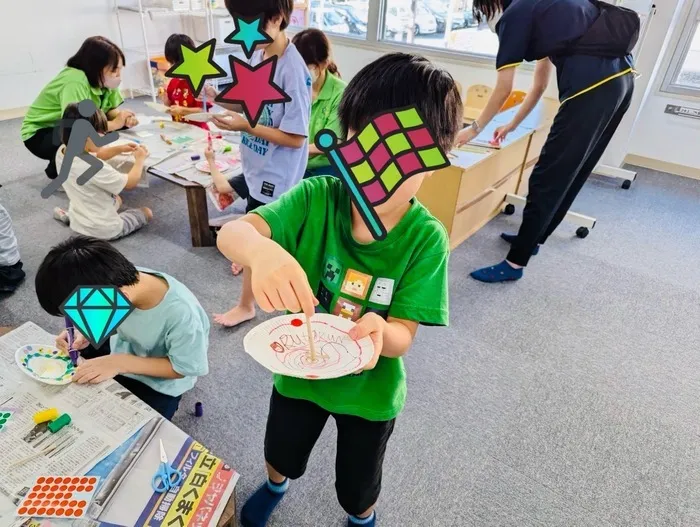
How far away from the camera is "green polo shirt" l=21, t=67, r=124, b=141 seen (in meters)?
1.93

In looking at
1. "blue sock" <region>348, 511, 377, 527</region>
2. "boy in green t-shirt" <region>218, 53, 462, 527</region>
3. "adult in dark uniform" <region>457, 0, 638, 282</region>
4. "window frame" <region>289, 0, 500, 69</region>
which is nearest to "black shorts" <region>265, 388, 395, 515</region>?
"boy in green t-shirt" <region>218, 53, 462, 527</region>

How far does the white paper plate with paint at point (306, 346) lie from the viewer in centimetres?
68

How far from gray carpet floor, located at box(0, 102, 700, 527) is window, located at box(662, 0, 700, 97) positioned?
154cm

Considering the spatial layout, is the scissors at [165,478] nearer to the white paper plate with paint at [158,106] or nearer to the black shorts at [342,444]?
the black shorts at [342,444]

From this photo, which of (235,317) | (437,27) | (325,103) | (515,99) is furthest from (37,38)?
(515,99)

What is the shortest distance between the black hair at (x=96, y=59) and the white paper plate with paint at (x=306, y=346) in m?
1.74

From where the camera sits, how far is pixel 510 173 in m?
2.89

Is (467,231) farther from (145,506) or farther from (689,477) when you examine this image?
(145,506)

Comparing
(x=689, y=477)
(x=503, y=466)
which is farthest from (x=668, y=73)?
(x=503, y=466)

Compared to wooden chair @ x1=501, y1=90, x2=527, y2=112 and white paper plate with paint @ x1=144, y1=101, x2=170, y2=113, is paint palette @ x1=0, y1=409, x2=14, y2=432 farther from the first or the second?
wooden chair @ x1=501, y1=90, x2=527, y2=112

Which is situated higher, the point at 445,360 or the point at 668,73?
the point at 668,73

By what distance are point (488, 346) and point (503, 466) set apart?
554mm

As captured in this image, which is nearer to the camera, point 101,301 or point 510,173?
point 101,301

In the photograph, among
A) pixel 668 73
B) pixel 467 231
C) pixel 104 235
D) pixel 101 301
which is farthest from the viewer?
pixel 668 73
